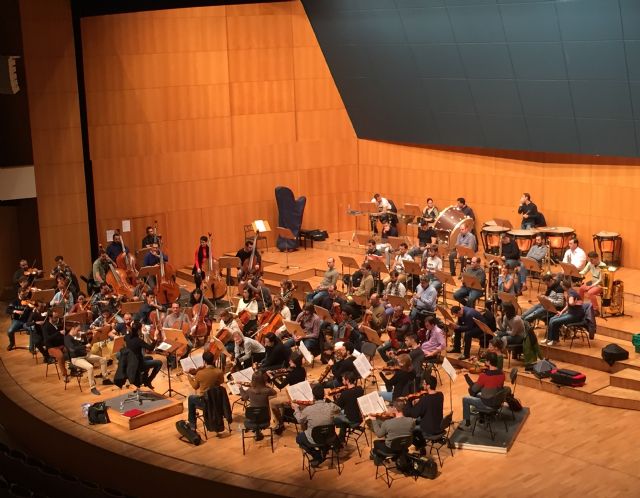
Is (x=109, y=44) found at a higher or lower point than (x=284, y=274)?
higher

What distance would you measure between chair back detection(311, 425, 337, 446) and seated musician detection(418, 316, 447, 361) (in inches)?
119

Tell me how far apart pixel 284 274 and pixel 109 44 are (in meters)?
5.65

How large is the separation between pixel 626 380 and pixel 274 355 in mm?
4743

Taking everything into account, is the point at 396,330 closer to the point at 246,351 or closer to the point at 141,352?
the point at 246,351

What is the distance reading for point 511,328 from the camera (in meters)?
14.6

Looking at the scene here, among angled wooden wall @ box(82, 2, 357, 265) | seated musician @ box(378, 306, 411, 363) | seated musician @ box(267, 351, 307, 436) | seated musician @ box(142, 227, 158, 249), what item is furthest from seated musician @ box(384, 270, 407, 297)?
angled wooden wall @ box(82, 2, 357, 265)

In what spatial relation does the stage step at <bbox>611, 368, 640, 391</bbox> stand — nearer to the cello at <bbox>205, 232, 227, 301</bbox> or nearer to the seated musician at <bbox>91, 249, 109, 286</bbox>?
the cello at <bbox>205, 232, 227, 301</bbox>

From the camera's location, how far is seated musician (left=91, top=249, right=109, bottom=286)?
1856cm

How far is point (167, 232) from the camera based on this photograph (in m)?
21.5

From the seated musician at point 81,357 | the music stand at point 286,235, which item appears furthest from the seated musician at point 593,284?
the seated musician at point 81,357

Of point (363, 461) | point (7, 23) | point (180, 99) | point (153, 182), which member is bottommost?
point (363, 461)

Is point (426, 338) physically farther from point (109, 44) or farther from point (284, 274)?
point (109, 44)

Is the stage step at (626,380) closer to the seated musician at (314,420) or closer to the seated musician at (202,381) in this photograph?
the seated musician at (314,420)

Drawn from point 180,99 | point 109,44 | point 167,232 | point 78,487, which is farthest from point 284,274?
point 78,487
